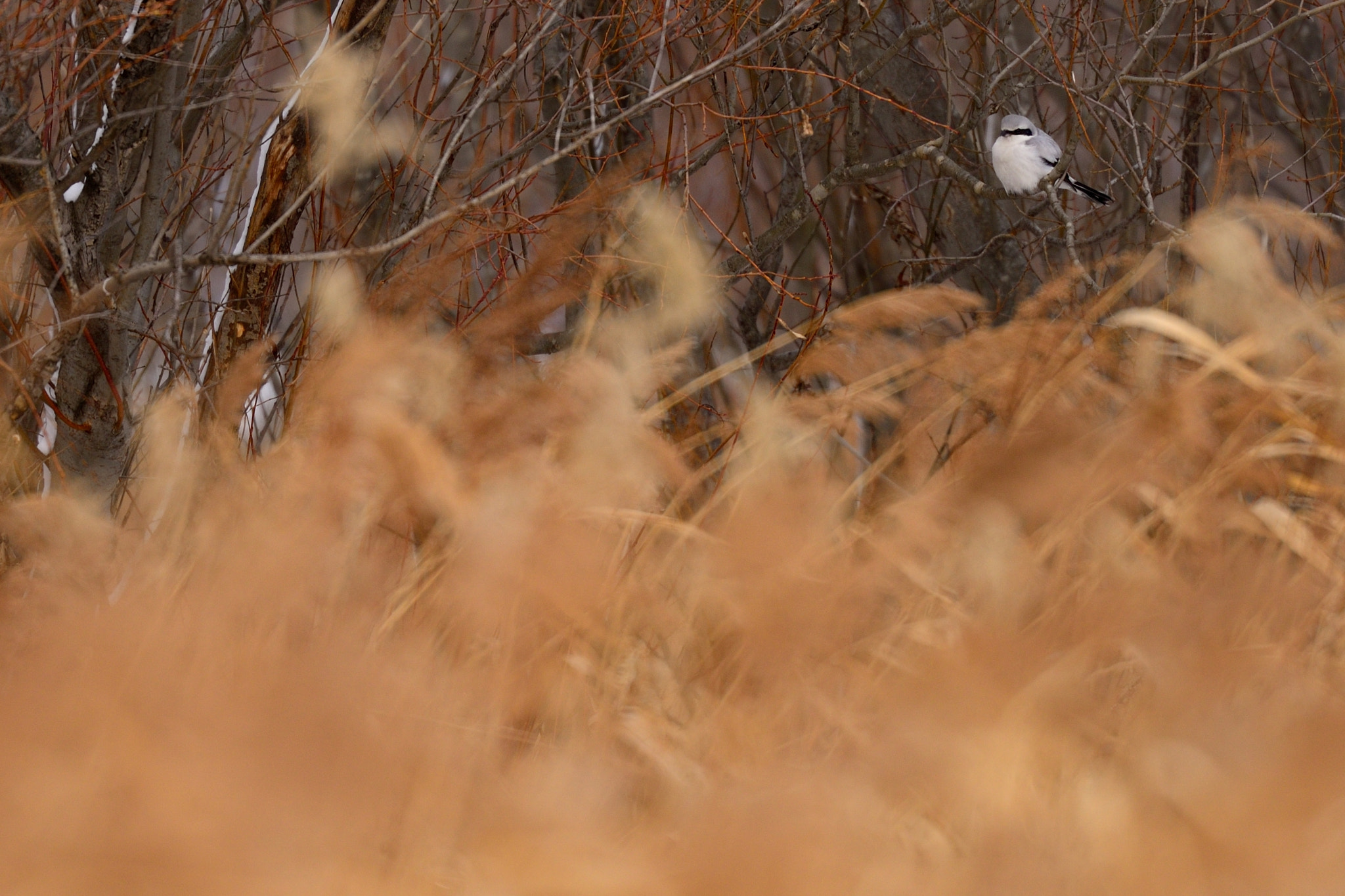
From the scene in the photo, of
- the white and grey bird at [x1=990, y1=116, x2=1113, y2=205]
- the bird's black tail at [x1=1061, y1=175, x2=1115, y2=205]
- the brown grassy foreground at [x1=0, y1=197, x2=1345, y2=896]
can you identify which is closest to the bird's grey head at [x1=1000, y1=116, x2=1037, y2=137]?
the white and grey bird at [x1=990, y1=116, x2=1113, y2=205]

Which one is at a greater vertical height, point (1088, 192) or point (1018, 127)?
point (1018, 127)

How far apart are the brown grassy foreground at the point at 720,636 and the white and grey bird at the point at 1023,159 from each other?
1088mm

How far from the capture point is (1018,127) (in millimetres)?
1763

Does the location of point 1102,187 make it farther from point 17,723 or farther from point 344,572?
point 17,723

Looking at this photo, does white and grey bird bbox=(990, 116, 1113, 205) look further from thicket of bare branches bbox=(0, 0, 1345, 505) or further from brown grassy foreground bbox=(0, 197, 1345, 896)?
brown grassy foreground bbox=(0, 197, 1345, 896)

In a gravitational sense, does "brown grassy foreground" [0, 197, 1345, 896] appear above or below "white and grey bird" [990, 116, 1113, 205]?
below

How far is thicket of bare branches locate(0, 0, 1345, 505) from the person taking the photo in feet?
2.98

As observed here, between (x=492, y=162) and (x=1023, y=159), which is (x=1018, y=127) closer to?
(x=1023, y=159)

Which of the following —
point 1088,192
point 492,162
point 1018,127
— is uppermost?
point 1018,127

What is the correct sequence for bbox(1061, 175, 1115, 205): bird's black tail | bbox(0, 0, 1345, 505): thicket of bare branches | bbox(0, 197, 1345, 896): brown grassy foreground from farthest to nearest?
bbox(1061, 175, 1115, 205): bird's black tail < bbox(0, 0, 1345, 505): thicket of bare branches < bbox(0, 197, 1345, 896): brown grassy foreground

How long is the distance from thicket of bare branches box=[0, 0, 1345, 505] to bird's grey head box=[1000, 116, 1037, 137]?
59mm

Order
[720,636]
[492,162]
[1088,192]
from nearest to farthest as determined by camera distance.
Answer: [720,636] → [492,162] → [1088,192]

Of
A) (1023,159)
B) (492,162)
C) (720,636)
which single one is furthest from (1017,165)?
(720,636)

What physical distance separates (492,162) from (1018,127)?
3.08 ft
